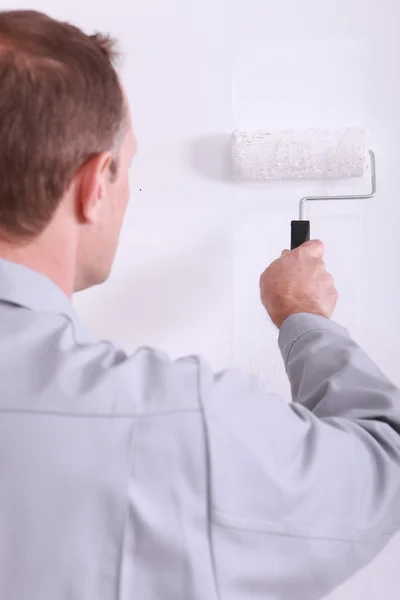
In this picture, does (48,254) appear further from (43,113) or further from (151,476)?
(151,476)

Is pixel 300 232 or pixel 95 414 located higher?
pixel 300 232

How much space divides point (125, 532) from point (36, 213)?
0.91 ft

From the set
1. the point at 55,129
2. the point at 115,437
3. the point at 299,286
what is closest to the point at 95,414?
the point at 115,437

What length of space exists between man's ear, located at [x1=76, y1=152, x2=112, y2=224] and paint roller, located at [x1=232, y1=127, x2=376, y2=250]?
0.37m

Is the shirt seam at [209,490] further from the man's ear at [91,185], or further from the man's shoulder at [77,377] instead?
the man's ear at [91,185]

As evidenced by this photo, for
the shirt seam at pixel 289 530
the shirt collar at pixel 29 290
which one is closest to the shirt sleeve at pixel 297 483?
the shirt seam at pixel 289 530

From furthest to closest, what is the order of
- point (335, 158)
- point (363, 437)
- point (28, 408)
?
point (335, 158) → point (363, 437) → point (28, 408)

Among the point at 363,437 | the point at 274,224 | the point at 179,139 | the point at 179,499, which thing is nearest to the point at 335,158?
the point at 274,224

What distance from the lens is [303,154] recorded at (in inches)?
37.1

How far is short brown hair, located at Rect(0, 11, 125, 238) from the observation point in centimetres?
55

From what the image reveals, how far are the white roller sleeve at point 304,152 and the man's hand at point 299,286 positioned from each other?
0.39 feet

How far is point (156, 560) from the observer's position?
1.68ft

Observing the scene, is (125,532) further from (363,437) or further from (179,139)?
(179,139)

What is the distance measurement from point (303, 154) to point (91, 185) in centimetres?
42
